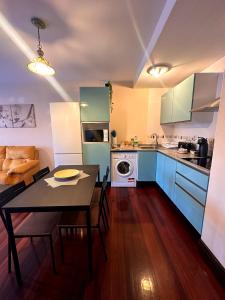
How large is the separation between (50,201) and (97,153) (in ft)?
6.34

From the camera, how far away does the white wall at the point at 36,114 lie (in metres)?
3.51

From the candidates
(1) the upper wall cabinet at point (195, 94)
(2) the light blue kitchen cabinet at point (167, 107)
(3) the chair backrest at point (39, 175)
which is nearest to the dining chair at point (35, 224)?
(3) the chair backrest at point (39, 175)

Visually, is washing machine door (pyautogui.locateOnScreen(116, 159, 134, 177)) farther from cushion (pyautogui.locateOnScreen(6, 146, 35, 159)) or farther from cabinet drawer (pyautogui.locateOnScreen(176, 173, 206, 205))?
cushion (pyautogui.locateOnScreen(6, 146, 35, 159))

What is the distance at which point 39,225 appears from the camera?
1.42 metres

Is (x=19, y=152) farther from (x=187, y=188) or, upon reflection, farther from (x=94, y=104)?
(x=187, y=188)

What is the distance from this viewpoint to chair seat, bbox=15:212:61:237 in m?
1.33

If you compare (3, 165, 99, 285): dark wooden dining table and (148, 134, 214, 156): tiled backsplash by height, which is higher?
(148, 134, 214, 156): tiled backsplash

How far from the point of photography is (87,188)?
1471 mm

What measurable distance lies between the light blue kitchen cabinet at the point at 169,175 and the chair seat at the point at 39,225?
1.74 m

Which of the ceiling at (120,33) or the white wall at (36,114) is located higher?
the ceiling at (120,33)

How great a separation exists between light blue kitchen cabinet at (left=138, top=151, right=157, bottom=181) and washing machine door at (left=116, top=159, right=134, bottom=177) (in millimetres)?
195

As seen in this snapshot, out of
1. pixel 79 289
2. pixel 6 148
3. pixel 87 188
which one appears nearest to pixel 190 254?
pixel 79 289

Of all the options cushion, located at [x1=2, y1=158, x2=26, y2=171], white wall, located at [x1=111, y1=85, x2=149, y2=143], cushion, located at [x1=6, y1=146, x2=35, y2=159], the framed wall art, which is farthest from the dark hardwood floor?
the framed wall art

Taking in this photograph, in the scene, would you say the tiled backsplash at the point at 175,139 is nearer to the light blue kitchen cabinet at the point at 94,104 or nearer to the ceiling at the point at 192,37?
the ceiling at the point at 192,37
